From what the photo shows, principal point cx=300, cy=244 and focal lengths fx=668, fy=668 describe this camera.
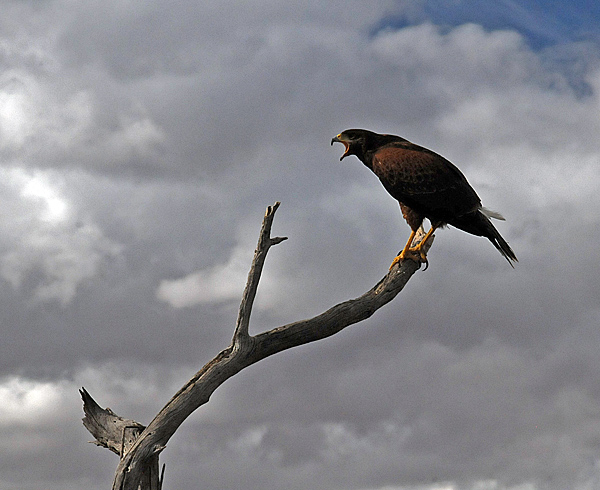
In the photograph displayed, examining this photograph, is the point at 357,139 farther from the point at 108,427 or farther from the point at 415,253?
the point at 108,427

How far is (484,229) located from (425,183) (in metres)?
1.12

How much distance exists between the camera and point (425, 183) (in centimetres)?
821

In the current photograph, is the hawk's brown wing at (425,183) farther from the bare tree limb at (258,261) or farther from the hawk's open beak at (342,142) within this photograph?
the bare tree limb at (258,261)

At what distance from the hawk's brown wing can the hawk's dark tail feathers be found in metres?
0.13

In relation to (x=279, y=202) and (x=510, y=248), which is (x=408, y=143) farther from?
(x=279, y=202)

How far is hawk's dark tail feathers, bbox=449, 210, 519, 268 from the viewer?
856 centimetres

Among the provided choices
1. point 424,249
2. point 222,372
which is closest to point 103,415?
point 222,372

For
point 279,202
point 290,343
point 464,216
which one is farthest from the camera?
point 464,216

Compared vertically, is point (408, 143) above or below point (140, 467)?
above

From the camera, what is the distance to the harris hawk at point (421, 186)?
826cm

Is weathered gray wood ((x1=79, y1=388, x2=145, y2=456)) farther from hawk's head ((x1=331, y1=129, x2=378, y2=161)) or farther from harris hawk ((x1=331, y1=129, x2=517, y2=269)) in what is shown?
hawk's head ((x1=331, y1=129, x2=378, y2=161))

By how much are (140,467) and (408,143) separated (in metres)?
5.15

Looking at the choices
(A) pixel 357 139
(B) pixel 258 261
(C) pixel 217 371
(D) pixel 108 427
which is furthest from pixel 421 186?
(D) pixel 108 427

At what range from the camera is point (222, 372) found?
7.08m
